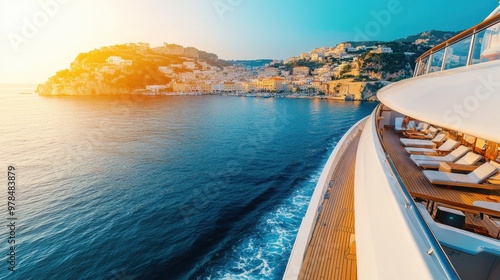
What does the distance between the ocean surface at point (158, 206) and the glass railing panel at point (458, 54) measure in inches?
242

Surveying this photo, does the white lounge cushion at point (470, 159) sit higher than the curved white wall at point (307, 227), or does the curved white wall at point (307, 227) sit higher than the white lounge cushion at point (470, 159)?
the white lounge cushion at point (470, 159)

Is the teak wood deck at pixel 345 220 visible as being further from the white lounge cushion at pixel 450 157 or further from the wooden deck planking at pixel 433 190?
the white lounge cushion at pixel 450 157

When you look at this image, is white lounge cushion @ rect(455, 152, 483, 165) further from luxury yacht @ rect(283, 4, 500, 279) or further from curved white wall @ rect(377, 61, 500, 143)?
curved white wall @ rect(377, 61, 500, 143)

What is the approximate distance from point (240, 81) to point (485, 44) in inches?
3961

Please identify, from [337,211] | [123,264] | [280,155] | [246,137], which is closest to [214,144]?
[246,137]

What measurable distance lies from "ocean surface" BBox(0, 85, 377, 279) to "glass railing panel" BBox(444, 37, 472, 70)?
6159 mm

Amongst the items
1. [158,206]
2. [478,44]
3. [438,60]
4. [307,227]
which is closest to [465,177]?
[438,60]

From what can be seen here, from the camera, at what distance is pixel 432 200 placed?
2891mm

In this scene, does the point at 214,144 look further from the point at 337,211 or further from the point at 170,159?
the point at 337,211

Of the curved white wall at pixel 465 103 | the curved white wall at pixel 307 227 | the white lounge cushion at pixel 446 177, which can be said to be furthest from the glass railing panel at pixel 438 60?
the curved white wall at pixel 307 227

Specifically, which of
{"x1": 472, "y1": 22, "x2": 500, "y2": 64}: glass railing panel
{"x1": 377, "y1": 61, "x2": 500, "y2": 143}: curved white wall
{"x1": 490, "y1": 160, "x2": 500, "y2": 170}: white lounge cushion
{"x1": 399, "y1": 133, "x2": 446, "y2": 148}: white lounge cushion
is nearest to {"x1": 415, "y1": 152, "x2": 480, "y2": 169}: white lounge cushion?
{"x1": 490, "y1": 160, "x2": 500, "y2": 170}: white lounge cushion

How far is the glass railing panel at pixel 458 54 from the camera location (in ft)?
9.58

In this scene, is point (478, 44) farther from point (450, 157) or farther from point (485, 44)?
point (450, 157)

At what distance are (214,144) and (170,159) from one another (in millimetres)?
4721
